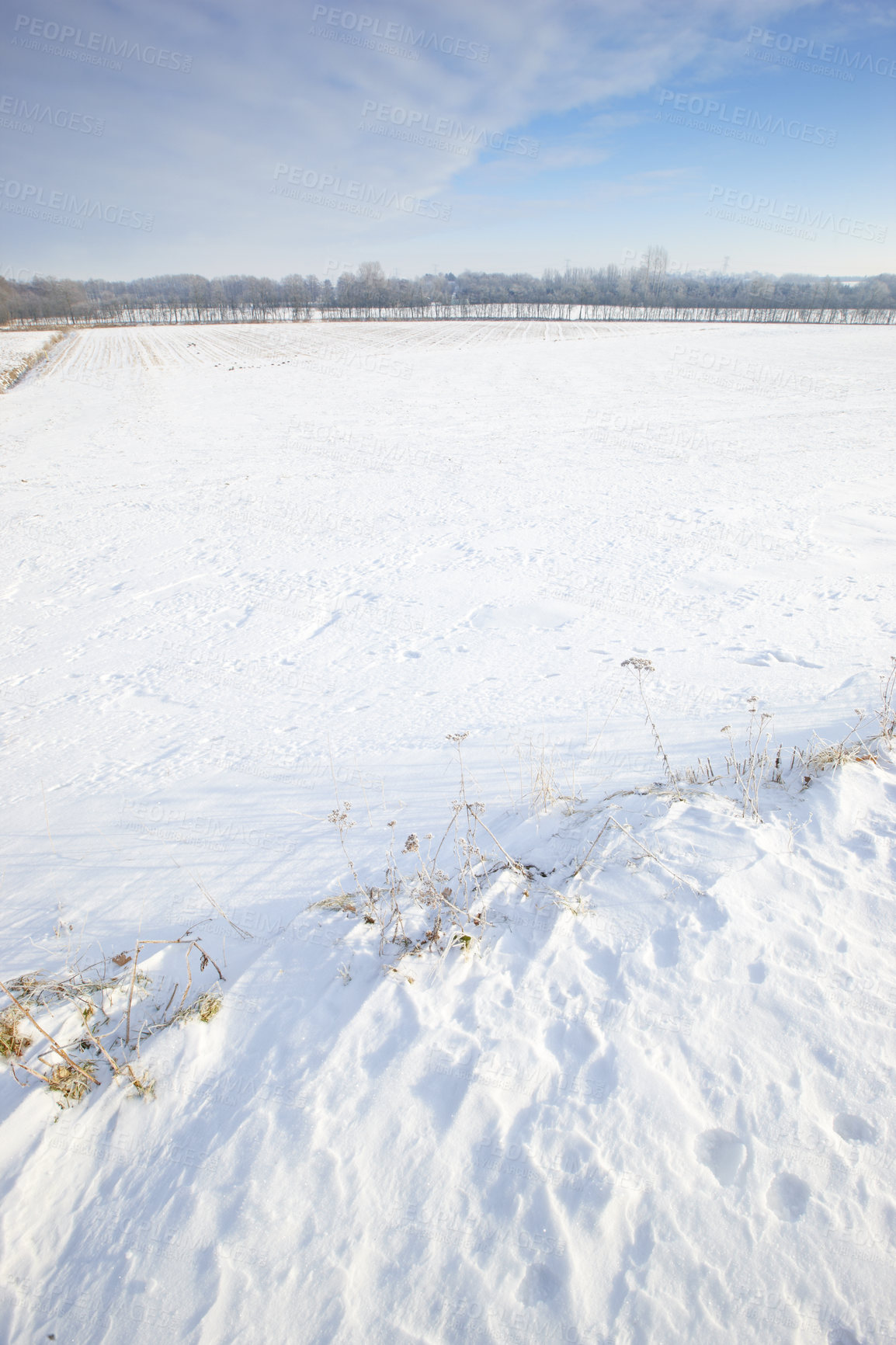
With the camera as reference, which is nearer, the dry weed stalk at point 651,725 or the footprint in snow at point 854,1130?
the footprint in snow at point 854,1130

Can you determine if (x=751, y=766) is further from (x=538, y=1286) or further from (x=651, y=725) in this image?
(x=538, y=1286)

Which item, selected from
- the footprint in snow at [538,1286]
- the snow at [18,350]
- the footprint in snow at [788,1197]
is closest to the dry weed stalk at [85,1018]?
the footprint in snow at [538,1286]

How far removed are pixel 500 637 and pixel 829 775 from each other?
3.96 m

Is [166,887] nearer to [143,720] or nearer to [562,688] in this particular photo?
[143,720]

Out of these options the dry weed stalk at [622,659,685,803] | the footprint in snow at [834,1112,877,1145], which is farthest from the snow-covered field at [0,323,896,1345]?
the dry weed stalk at [622,659,685,803]

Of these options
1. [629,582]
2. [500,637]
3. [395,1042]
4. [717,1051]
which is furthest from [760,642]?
[395,1042]

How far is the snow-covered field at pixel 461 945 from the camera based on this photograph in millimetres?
1982

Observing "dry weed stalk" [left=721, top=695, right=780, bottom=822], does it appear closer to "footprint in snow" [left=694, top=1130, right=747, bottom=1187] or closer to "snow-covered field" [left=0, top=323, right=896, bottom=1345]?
"snow-covered field" [left=0, top=323, right=896, bottom=1345]

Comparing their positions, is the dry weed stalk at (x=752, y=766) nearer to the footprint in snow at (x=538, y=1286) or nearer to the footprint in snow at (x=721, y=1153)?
the footprint in snow at (x=721, y=1153)

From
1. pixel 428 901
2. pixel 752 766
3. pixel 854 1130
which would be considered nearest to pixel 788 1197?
pixel 854 1130

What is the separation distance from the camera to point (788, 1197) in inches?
81.3

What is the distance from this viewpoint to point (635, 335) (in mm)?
57312

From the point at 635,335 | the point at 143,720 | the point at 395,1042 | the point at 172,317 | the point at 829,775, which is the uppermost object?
the point at 172,317

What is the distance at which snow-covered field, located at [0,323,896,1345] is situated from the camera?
1982 millimetres
